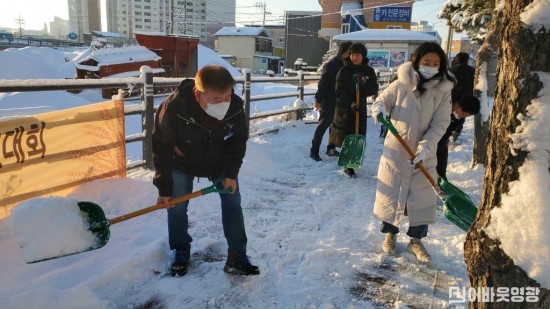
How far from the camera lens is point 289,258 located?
326cm

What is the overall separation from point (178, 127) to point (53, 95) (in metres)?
10.1

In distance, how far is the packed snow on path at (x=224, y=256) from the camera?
105 inches

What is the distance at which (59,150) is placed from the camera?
3.58 meters

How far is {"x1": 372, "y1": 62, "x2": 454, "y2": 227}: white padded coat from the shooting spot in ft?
10.4

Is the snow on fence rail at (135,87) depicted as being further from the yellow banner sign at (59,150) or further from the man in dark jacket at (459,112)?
the man in dark jacket at (459,112)

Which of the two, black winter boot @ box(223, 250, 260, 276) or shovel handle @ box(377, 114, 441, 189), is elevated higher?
shovel handle @ box(377, 114, 441, 189)

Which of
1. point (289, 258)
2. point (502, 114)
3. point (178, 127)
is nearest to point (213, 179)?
point (178, 127)

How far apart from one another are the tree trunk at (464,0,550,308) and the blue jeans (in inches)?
60.7

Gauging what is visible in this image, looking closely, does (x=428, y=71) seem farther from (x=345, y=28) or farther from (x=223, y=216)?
(x=345, y=28)

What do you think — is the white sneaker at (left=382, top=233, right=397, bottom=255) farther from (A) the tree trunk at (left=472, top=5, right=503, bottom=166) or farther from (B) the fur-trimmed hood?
(A) the tree trunk at (left=472, top=5, right=503, bottom=166)

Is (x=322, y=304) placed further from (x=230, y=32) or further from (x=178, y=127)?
(x=230, y=32)

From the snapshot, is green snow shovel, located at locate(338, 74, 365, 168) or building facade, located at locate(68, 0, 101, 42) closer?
green snow shovel, located at locate(338, 74, 365, 168)

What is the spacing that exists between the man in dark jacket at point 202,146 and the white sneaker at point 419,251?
1.33 meters

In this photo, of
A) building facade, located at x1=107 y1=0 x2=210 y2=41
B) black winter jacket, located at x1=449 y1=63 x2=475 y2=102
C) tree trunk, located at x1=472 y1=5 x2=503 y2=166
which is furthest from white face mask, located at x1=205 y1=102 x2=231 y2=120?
building facade, located at x1=107 y1=0 x2=210 y2=41
